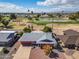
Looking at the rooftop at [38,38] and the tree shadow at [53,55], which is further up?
the rooftop at [38,38]

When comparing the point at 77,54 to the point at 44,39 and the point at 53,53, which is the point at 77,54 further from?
the point at 44,39

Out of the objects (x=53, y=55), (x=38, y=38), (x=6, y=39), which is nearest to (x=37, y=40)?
(x=38, y=38)

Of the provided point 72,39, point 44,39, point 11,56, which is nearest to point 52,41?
point 44,39

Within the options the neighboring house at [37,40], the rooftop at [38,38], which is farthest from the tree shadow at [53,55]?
the rooftop at [38,38]

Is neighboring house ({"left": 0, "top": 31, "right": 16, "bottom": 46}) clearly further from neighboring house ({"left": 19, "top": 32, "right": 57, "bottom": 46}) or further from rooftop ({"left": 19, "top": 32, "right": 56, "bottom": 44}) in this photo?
neighboring house ({"left": 19, "top": 32, "right": 57, "bottom": 46})

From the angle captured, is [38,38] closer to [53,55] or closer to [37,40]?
[37,40]

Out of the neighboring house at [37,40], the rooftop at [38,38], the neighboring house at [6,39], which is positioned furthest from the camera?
the neighboring house at [6,39]

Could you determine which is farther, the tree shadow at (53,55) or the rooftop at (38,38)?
the rooftop at (38,38)

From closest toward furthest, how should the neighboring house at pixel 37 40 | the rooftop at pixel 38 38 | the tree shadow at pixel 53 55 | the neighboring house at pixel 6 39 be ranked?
the tree shadow at pixel 53 55 → the neighboring house at pixel 37 40 → the rooftop at pixel 38 38 → the neighboring house at pixel 6 39

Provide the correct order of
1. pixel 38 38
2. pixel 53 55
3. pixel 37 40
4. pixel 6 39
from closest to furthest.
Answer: pixel 53 55
pixel 37 40
pixel 38 38
pixel 6 39

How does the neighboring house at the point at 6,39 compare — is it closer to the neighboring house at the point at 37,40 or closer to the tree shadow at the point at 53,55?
the neighboring house at the point at 37,40

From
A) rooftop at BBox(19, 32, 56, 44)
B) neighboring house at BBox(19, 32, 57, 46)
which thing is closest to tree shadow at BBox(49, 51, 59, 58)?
neighboring house at BBox(19, 32, 57, 46)
